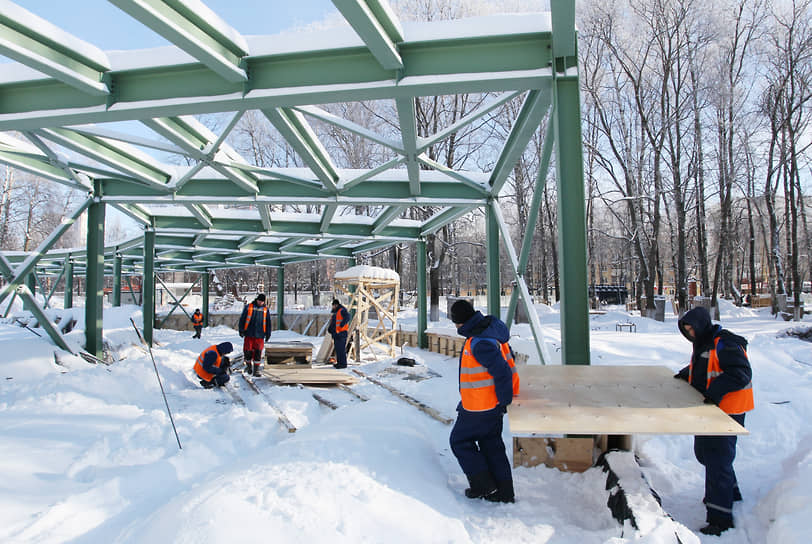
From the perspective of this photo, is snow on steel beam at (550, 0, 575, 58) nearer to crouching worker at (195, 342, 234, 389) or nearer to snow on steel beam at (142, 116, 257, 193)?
snow on steel beam at (142, 116, 257, 193)

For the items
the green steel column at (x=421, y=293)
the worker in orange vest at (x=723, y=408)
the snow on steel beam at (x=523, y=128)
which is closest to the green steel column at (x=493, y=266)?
the snow on steel beam at (x=523, y=128)

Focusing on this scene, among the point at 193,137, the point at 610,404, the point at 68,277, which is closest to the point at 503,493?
the point at 610,404

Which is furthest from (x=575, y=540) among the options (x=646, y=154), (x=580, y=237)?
(x=646, y=154)

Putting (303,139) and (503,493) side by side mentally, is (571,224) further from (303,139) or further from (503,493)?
(303,139)

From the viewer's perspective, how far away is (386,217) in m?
12.0

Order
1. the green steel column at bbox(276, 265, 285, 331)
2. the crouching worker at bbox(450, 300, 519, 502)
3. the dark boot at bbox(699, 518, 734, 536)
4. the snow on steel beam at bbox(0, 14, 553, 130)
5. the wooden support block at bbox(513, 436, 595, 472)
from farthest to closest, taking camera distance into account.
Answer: the green steel column at bbox(276, 265, 285, 331), the snow on steel beam at bbox(0, 14, 553, 130), the wooden support block at bbox(513, 436, 595, 472), the crouching worker at bbox(450, 300, 519, 502), the dark boot at bbox(699, 518, 734, 536)

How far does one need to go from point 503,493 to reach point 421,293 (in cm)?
1077

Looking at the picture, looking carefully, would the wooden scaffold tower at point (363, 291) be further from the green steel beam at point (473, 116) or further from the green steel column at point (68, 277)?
the green steel column at point (68, 277)

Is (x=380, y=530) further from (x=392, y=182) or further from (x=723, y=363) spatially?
(x=392, y=182)

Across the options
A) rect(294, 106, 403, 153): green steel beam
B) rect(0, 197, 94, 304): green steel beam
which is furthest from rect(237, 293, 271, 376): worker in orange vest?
rect(294, 106, 403, 153): green steel beam

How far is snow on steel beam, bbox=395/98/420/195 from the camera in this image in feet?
17.6

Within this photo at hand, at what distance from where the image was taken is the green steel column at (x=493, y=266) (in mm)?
10078

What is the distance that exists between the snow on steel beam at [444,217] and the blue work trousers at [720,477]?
6990 mm

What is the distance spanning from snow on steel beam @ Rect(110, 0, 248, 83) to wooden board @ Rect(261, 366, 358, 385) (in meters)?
5.74
